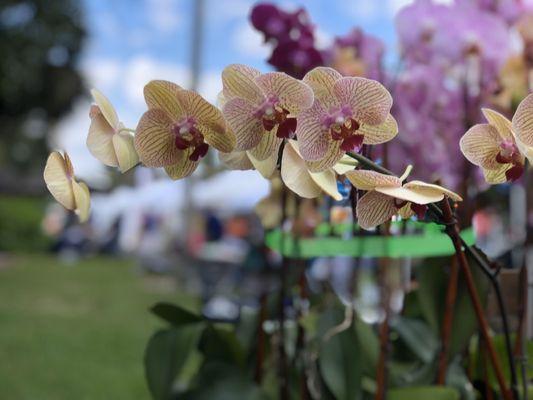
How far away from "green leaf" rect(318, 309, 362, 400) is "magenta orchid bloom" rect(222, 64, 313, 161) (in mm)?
208

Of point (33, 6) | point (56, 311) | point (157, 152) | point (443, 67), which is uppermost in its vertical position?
point (33, 6)

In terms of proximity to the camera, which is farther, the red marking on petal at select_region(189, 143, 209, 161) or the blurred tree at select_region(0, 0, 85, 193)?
the blurred tree at select_region(0, 0, 85, 193)

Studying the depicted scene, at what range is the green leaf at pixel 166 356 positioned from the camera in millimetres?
502

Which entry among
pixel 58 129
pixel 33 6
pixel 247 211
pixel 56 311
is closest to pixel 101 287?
pixel 56 311

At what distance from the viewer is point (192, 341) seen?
1.69ft

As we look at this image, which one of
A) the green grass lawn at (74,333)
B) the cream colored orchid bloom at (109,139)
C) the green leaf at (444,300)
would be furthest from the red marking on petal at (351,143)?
the green grass lawn at (74,333)

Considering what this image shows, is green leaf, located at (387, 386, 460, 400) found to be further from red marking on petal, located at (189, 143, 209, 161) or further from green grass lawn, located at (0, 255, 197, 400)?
green grass lawn, located at (0, 255, 197, 400)

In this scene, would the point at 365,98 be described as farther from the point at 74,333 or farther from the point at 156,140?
the point at 74,333

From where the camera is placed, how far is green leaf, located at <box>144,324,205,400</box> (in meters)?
0.50

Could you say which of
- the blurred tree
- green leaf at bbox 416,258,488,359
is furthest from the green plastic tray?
the blurred tree

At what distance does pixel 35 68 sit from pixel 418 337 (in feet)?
39.4

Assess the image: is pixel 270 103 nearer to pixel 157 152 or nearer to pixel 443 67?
pixel 157 152

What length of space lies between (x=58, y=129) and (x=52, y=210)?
2.95 m

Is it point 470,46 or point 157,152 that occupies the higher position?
point 470,46
